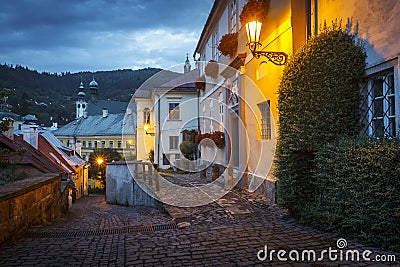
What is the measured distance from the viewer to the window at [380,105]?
5.08 metres

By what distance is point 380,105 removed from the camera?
17.5 feet

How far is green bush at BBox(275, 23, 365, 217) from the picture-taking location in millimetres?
5531

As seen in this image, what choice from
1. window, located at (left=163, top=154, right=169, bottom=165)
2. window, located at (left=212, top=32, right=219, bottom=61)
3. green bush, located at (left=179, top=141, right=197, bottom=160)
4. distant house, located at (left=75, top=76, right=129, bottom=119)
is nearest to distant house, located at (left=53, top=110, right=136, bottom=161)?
distant house, located at (left=75, top=76, right=129, bottom=119)

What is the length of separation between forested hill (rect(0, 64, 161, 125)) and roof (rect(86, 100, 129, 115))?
1673mm

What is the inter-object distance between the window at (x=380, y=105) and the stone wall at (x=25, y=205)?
17.0 ft

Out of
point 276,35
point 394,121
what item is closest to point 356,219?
→ point 394,121

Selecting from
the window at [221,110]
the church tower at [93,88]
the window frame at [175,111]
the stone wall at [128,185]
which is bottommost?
the stone wall at [128,185]

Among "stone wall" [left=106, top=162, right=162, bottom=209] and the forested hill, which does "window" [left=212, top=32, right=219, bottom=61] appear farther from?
the forested hill

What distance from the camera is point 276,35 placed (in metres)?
8.30

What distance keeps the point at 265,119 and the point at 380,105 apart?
392cm

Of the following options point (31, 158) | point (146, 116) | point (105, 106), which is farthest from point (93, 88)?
point (31, 158)

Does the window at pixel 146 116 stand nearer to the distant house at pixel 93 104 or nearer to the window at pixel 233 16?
the window at pixel 233 16

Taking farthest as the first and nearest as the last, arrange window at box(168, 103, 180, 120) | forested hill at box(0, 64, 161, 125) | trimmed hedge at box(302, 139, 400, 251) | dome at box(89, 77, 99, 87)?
1. dome at box(89, 77, 99, 87)
2. forested hill at box(0, 64, 161, 125)
3. window at box(168, 103, 180, 120)
4. trimmed hedge at box(302, 139, 400, 251)

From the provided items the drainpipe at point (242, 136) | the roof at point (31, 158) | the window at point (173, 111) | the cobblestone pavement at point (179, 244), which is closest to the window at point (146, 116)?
the window at point (173, 111)
